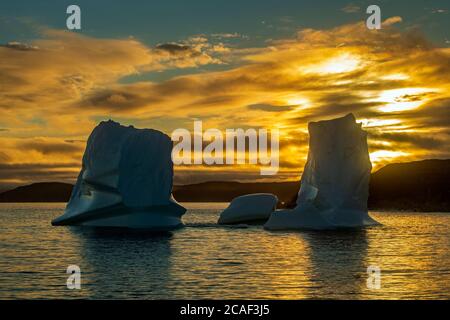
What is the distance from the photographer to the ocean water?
18516mm

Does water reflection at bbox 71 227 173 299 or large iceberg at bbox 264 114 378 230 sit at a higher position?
large iceberg at bbox 264 114 378 230

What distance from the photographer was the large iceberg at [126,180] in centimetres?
4222

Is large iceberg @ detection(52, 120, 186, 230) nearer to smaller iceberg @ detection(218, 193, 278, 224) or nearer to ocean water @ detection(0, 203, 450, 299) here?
ocean water @ detection(0, 203, 450, 299)

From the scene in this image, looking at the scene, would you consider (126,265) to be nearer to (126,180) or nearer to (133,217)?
(126,180)

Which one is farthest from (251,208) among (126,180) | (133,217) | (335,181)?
(126,180)

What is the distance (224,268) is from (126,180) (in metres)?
18.5

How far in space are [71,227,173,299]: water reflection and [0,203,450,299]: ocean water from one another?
0.03m

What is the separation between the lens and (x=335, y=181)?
4638cm

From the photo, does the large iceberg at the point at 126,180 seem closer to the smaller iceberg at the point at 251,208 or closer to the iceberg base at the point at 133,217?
the iceberg base at the point at 133,217

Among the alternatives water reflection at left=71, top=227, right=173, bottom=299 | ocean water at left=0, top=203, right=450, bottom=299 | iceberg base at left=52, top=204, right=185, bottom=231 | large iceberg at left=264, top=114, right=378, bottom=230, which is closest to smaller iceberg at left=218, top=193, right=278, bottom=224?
A: large iceberg at left=264, top=114, right=378, bottom=230
